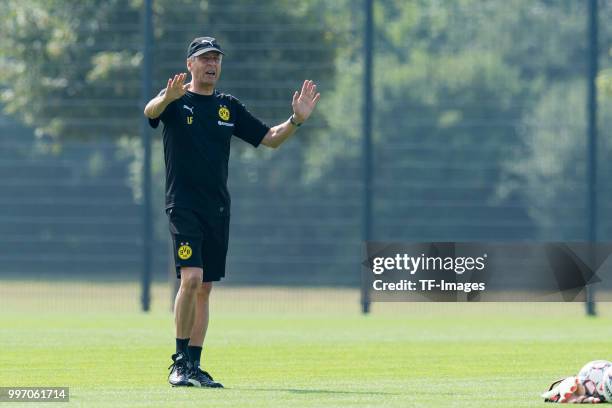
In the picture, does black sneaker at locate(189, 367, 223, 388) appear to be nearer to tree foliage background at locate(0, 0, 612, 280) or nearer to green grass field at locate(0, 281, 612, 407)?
green grass field at locate(0, 281, 612, 407)

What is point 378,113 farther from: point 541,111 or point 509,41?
point 509,41

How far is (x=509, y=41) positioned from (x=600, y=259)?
15.8 ft

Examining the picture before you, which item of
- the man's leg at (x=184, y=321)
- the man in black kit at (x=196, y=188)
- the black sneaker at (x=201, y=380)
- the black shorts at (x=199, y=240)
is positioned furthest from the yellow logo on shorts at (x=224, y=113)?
the black sneaker at (x=201, y=380)

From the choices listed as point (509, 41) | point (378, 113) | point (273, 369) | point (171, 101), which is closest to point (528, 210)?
point (509, 41)

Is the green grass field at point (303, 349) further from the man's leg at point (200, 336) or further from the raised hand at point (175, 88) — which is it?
the raised hand at point (175, 88)

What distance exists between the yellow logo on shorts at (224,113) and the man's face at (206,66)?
21cm

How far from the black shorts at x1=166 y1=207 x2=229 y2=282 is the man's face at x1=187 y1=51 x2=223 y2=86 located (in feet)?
2.88

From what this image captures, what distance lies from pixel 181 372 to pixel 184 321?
342mm

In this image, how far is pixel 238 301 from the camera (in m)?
19.1

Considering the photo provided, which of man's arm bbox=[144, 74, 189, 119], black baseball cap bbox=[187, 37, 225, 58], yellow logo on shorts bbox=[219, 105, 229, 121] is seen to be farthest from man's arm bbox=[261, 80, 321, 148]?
man's arm bbox=[144, 74, 189, 119]

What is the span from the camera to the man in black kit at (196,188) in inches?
369

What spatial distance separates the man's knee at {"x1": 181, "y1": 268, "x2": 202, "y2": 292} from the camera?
9.34m

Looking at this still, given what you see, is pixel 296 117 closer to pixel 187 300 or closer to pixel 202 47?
pixel 202 47

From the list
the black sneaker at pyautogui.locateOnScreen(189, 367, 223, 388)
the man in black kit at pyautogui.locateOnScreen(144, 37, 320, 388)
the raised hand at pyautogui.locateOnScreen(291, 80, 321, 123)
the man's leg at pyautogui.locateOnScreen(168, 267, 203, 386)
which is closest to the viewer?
the black sneaker at pyautogui.locateOnScreen(189, 367, 223, 388)
